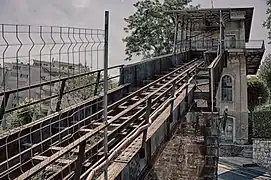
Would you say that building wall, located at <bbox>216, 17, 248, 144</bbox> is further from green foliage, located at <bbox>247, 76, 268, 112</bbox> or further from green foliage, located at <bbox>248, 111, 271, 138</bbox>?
green foliage, located at <bbox>247, 76, 268, 112</bbox>

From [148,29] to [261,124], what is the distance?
8740 mm

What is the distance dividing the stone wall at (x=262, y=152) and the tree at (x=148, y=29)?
365 inches

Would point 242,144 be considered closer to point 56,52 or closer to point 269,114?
point 269,114

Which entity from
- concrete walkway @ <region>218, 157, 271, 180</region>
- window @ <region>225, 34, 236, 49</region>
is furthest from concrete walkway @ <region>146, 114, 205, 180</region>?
window @ <region>225, 34, 236, 49</region>

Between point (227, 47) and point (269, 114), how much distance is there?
432 centimetres

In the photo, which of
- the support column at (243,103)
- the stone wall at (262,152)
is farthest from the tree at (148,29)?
the stone wall at (262,152)

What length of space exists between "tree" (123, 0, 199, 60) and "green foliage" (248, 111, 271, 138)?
6.73 meters

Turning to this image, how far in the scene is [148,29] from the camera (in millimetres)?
24656

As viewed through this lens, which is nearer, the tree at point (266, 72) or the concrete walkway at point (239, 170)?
the concrete walkway at point (239, 170)

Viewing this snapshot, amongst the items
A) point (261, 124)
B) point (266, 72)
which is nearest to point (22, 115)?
point (261, 124)

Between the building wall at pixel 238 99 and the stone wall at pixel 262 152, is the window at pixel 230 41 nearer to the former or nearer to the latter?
the building wall at pixel 238 99

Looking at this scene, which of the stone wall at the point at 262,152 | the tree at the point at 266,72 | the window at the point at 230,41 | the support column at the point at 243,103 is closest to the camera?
the stone wall at the point at 262,152

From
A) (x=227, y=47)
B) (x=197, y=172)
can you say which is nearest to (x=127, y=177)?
(x=197, y=172)

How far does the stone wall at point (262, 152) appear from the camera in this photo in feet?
55.3
